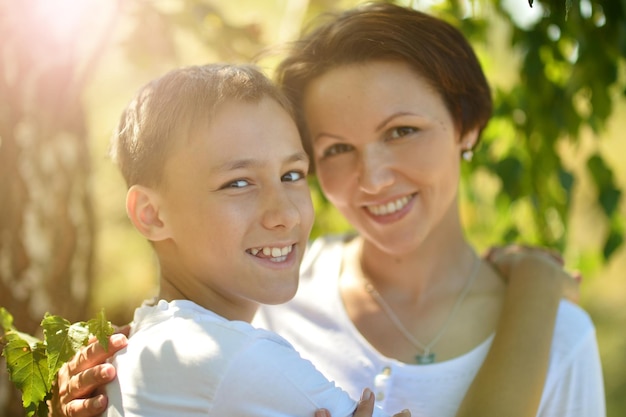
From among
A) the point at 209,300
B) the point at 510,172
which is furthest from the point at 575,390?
the point at 510,172

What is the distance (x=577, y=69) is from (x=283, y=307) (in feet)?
3.72

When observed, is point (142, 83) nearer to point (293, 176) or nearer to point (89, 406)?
point (293, 176)

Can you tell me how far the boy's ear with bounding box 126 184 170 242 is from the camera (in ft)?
5.20

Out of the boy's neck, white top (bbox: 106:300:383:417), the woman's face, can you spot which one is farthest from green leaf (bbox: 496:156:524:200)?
white top (bbox: 106:300:383:417)

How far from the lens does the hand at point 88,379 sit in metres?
1.46

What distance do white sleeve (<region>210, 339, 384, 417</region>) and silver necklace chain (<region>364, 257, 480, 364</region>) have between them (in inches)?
21.2

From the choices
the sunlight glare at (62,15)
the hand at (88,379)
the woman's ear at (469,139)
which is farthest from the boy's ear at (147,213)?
the sunlight glare at (62,15)

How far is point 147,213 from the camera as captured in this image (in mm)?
1599

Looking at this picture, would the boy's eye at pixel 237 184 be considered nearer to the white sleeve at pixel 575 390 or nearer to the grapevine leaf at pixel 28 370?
the grapevine leaf at pixel 28 370

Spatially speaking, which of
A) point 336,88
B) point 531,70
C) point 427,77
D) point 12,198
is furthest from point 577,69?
point 12,198

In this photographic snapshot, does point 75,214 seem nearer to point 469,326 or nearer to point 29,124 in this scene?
point 29,124

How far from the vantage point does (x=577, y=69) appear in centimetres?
242

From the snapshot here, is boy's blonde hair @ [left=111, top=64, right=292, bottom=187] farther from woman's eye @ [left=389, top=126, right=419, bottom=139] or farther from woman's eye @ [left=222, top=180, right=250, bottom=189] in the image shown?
woman's eye @ [left=389, top=126, right=419, bottom=139]

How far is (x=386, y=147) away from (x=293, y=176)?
1.05ft
